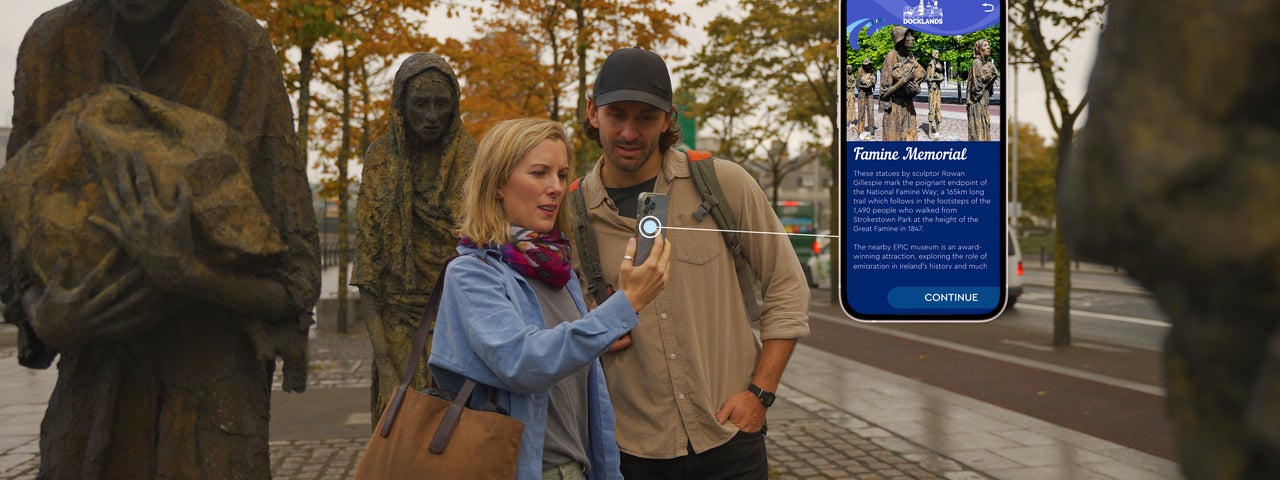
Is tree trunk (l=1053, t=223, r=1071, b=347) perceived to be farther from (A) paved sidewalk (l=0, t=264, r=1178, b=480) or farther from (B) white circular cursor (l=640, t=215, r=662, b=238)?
(B) white circular cursor (l=640, t=215, r=662, b=238)

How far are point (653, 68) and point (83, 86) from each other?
190cm

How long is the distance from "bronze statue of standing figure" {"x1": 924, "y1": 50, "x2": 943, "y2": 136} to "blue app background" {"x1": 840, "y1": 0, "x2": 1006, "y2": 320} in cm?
1

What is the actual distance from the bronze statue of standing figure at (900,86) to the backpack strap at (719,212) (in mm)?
1514

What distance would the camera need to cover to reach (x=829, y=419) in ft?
29.8

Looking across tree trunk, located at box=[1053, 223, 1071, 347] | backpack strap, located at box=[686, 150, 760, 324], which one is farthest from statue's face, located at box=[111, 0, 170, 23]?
tree trunk, located at box=[1053, 223, 1071, 347]

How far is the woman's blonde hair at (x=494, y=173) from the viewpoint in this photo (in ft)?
8.18

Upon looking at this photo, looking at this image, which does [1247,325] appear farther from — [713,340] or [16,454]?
[16,454]

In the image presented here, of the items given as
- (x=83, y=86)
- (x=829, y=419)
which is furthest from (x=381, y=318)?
(x=829, y=419)

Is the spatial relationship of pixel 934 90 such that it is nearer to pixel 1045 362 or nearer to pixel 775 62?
pixel 1045 362

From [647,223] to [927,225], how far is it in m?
0.93

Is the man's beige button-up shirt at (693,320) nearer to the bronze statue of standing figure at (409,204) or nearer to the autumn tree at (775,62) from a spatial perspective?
the bronze statue of standing figure at (409,204)

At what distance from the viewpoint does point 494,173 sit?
8.32 feet

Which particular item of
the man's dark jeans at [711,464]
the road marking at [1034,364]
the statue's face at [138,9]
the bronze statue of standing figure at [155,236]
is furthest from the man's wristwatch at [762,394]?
the road marking at [1034,364]

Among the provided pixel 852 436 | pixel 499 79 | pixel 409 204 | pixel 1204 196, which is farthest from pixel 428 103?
pixel 499 79
